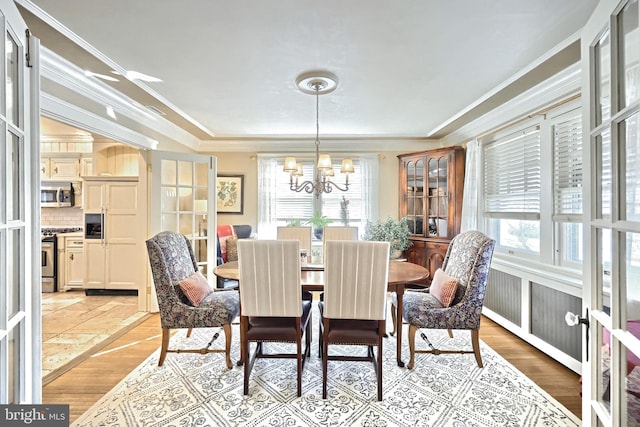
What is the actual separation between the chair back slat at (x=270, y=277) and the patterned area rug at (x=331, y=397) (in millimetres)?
583

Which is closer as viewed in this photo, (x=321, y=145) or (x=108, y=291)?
(x=108, y=291)

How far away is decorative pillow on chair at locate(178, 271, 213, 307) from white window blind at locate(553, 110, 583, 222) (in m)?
3.18

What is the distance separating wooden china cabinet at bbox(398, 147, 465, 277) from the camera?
13.8 ft

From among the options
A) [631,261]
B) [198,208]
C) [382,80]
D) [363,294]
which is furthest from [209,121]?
[631,261]

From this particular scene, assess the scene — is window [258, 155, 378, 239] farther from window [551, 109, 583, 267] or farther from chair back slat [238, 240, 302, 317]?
chair back slat [238, 240, 302, 317]

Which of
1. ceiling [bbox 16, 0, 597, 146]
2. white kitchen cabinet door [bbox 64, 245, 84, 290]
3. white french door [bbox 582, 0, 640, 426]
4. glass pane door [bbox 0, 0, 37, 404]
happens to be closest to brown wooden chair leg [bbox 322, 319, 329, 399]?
white french door [bbox 582, 0, 640, 426]

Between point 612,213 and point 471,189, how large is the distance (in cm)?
314

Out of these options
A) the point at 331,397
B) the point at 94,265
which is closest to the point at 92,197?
the point at 94,265

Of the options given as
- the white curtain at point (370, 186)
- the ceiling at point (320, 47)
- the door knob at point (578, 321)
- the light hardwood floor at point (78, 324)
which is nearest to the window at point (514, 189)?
the ceiling at point (320, 47)

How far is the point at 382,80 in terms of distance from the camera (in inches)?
106

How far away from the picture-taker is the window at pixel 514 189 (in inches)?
123

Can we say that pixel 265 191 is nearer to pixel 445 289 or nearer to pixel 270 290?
pixel 270 290

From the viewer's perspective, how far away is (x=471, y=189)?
3941 mm

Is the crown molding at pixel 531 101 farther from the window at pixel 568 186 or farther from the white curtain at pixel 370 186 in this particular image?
the white curtain at pixel 370 186
